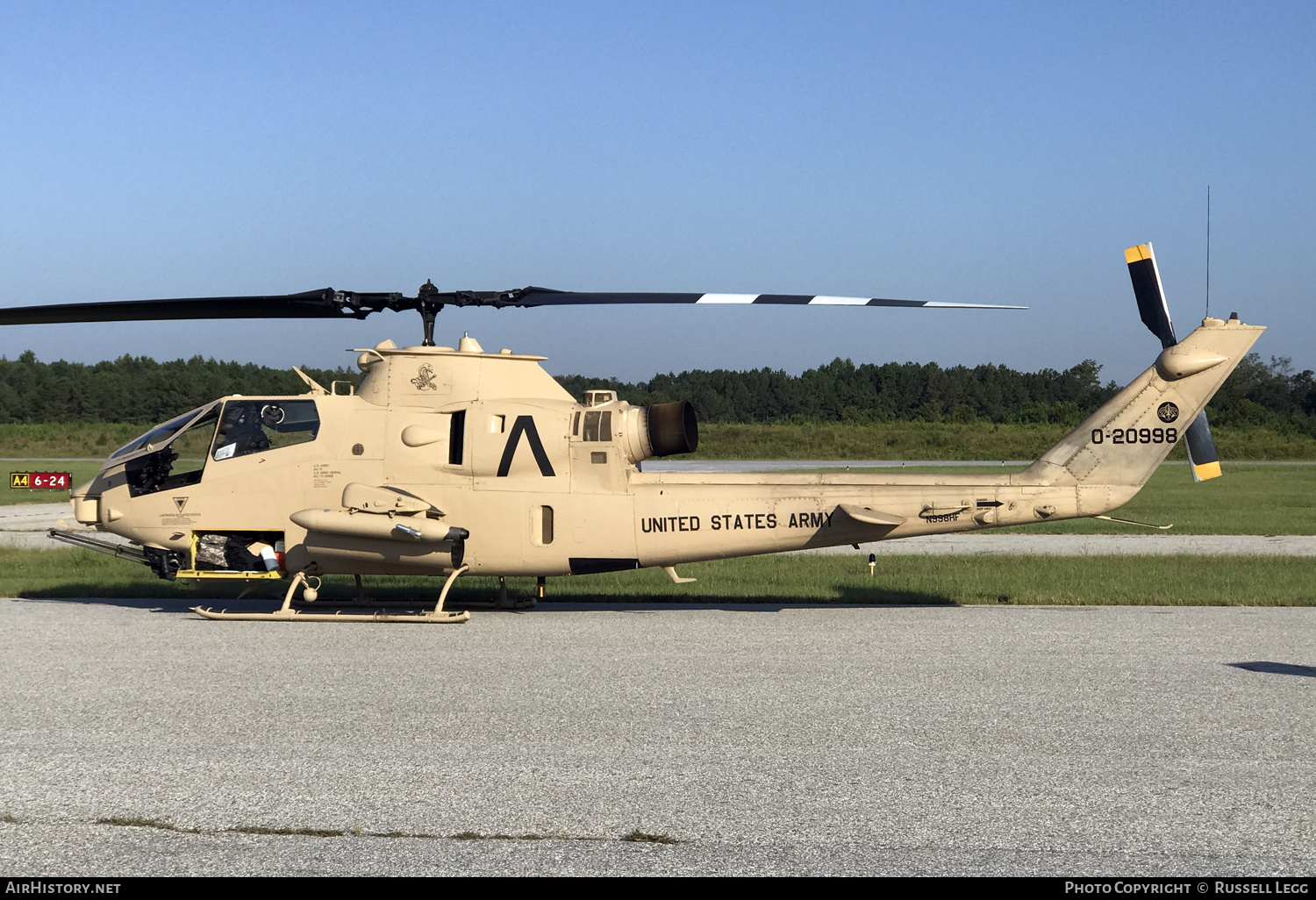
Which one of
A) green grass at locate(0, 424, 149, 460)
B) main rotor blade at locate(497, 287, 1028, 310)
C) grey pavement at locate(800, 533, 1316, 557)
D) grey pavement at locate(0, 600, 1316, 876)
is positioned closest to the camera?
grey pavement at locate(0, 600, 1316, 876)

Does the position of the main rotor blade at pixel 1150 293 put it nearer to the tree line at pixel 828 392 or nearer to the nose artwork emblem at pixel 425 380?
the nose artwork emblem at pixel 425 380

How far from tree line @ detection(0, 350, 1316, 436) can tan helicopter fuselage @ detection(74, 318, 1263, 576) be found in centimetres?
5520

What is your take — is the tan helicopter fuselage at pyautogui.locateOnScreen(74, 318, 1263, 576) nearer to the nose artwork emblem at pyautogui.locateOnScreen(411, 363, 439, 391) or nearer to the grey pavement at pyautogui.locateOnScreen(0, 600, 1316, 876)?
the nose artwork emblem at pyautogui.locateOnScreen(411, 363, 439, 391)

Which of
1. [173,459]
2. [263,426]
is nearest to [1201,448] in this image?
[263,426]

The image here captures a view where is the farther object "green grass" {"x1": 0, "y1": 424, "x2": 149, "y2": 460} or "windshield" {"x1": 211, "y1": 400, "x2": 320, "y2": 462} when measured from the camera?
"green grass" {"x1": 0, "y1": 424, "x2": 149, "y2": 460}

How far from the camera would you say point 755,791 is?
607 centimetres

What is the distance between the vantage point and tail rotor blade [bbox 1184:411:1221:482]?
39.3ft

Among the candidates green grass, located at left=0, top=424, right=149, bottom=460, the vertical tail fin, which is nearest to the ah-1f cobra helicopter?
the vertical tail fin

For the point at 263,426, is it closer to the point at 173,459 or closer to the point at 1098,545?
the point at 173,459

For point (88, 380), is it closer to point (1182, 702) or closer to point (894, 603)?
point (894, 603)

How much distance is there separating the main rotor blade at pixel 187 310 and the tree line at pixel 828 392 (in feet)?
181

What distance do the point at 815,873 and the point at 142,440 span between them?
1074cm

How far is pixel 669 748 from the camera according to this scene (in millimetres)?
6949

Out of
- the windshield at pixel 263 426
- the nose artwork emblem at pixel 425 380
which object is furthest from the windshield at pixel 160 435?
the nose artwork emblem at pixel 425 380
